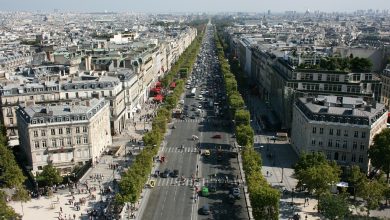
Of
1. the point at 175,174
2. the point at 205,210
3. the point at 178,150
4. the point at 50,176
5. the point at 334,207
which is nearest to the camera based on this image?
the point at 334,207

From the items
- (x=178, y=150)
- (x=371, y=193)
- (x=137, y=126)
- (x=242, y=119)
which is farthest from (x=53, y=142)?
(x=371, y=193)

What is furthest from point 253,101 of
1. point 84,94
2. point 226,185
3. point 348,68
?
point 226,185

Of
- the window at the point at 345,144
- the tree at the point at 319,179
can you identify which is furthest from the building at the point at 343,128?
the tree at the point at 319,179

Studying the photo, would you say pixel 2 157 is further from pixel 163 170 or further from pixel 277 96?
pixel 277 96

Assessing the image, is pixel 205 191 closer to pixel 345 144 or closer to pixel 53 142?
pixel 345 144

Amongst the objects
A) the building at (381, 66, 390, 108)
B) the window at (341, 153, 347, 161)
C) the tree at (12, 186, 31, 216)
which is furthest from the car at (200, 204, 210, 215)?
the building at (381, 66, 390, 108)

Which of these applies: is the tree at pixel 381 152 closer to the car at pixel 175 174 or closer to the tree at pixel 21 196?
the car at pixel 175 174
